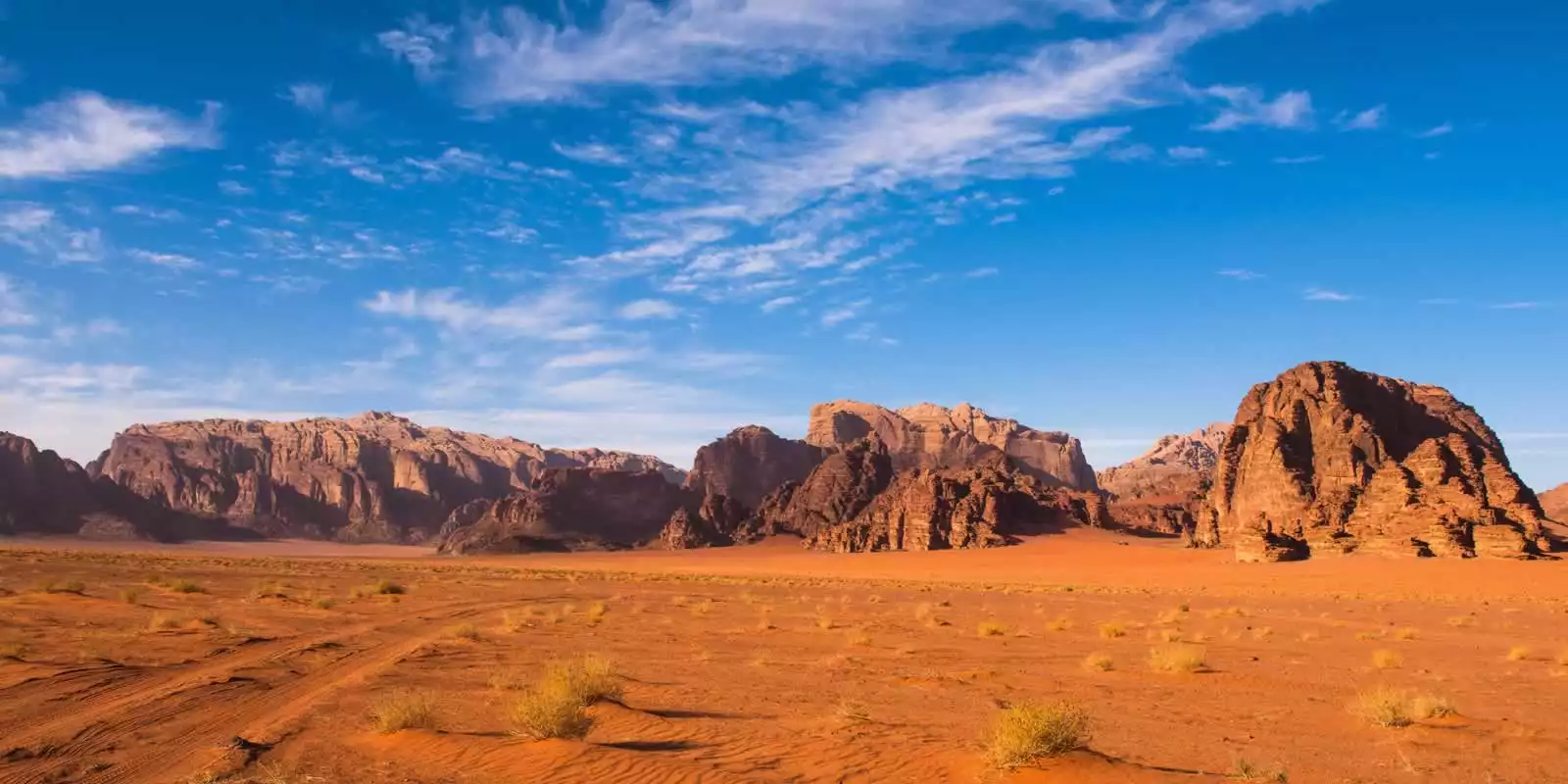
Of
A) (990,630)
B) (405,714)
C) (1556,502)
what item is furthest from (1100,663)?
(1556,502)

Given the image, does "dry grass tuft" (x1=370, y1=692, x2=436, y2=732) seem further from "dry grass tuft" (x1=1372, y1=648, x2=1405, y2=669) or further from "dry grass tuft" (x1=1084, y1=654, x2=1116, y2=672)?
"dry grass tuft" (x1=1372, y1=648, x2=1405, y2=669)

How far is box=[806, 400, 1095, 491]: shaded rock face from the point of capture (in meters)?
171

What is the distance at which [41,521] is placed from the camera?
144 metres

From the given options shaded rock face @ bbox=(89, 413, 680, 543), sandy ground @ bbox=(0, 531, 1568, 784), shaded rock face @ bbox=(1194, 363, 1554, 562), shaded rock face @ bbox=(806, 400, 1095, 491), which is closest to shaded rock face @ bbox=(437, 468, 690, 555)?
shaded rock face @ bbox=(89, 413, 680, 543)

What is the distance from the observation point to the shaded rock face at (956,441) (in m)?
171

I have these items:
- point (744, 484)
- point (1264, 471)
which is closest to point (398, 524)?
point (744, 484)

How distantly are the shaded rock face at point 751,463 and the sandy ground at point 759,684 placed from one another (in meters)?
123

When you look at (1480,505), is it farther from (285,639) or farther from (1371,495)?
(285,639)

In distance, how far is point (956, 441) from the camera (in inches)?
6801

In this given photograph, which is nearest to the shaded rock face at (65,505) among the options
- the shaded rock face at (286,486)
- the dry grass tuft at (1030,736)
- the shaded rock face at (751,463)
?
the shaded rock face at (286,486)

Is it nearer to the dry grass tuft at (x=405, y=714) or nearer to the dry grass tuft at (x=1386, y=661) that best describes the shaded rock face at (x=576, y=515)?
the dry grass tuft at (x=1386, y=661)

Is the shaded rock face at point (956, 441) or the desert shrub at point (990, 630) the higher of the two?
the shaded rock face at point (956, 441)

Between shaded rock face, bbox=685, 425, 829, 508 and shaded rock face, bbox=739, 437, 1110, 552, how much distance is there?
40.0 metres

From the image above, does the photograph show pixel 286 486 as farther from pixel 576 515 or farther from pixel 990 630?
pixel 990 630
